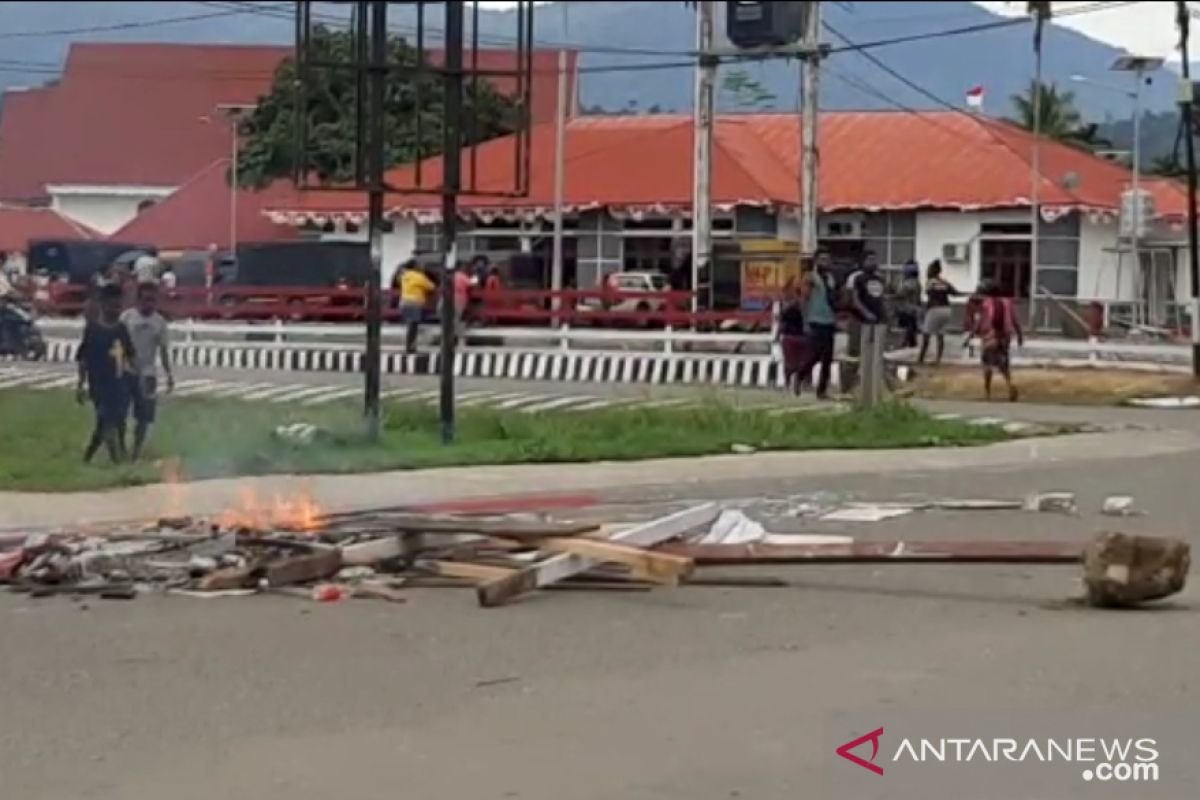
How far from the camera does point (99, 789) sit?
775 cm

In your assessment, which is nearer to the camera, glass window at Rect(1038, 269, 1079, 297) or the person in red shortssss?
the person in red shortssss

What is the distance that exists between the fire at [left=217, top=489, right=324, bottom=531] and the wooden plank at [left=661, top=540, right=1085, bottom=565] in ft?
8.32

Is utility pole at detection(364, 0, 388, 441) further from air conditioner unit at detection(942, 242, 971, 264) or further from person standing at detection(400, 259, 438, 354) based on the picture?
air conditioner unit at detection(942, 242, 971, 264)

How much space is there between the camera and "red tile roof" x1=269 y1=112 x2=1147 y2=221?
51.8 meters

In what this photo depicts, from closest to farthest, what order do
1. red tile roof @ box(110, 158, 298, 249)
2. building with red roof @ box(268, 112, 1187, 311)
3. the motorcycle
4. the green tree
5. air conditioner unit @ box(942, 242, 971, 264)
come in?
1. the motorcycle
2. building with red roof @ box(268, 112, 1187, 311)
3. air conditioner unit @ box(942, 242, 971, 264)
4. red tile roof @ box(110, 158, 298, 249)
5. the green tree

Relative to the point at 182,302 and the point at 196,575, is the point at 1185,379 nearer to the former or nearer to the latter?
the point at 182,302

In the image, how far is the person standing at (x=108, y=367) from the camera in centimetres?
1919

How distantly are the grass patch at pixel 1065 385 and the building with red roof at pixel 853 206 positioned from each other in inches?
619

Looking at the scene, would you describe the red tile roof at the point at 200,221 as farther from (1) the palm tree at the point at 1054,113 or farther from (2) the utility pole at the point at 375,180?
(2) the utility pole at the point at 375,180

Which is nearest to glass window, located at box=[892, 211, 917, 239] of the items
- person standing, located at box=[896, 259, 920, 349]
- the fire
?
person standing, located at box=[896, 259, 920, 349]

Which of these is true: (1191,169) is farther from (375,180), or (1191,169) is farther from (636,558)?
(636,558)

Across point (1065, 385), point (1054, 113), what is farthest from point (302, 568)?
point (1054, 113)

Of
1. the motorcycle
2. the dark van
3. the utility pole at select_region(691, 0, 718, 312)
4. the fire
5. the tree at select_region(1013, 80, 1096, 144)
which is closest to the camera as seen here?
the fire

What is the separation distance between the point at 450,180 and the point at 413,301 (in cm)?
1414
